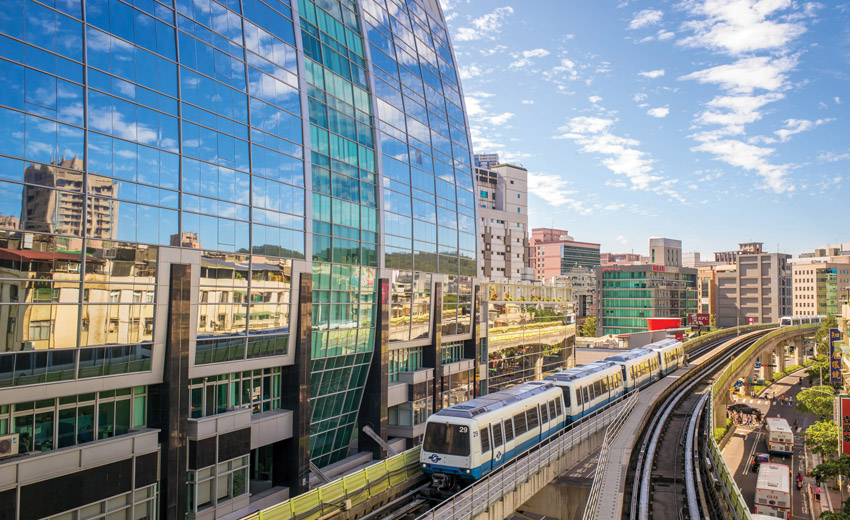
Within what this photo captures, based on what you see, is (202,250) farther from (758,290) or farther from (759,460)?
(758,290)

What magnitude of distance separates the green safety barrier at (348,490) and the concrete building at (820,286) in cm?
18893

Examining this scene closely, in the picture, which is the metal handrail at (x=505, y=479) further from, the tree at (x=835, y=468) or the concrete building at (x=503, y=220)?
the concrete building at (x=503, y=220)

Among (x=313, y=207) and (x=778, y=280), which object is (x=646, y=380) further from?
(x=778, y=280)

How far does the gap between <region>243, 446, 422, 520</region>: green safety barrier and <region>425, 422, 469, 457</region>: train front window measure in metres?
1.30

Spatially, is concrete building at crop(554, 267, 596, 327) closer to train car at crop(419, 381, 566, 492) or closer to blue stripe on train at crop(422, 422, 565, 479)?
train car at crop(419, 381, 566, 492)

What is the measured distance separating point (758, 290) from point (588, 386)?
168425 millimetres

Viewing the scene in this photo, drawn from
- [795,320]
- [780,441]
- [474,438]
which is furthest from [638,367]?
[795,320]

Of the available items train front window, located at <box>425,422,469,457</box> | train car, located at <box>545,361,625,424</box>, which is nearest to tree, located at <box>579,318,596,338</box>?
train car, located at <box>545,361,625,424</box>

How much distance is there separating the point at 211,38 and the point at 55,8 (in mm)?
6760

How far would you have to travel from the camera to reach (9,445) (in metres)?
17.4

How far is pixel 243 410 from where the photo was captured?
2528 cm

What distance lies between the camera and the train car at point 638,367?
46.1 metres

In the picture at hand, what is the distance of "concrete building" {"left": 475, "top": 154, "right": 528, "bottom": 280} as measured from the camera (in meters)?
100

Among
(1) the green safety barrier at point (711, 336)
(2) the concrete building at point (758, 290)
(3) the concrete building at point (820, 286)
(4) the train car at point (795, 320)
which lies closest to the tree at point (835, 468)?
(1) the green safety barrier at point (711, 336)
